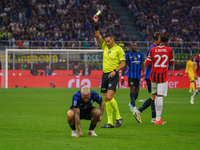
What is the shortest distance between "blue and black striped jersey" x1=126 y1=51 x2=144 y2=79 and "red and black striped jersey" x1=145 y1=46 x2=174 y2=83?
3037 millimetres

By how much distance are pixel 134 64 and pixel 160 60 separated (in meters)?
3.33

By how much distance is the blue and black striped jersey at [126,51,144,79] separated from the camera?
12.8 m

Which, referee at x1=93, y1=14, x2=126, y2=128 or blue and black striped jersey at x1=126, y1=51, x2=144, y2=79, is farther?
blue and black striped jersey at x1=126, y1=51, x2=144, y2=79

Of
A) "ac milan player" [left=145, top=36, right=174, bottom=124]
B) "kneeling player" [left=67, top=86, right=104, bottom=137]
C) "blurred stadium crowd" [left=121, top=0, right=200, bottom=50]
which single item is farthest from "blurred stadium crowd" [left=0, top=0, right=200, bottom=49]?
"kneeling player" [left=67, top=86, right=104, bottom=137]

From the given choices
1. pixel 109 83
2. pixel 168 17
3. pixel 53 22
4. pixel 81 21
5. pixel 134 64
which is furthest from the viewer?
pixel 168 17

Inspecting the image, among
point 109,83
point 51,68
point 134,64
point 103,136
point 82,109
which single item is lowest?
point 103,136

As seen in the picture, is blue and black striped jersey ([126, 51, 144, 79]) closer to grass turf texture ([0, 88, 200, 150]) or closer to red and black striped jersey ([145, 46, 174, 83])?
grass turf texture ([0, 88, 200, 150])

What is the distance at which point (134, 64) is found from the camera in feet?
42.5

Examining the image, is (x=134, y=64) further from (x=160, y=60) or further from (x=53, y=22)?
(x=53, y=22)

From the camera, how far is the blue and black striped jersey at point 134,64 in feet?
42.0

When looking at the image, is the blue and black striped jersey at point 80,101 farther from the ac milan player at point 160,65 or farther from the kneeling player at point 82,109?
the ac milan player at point 160,65

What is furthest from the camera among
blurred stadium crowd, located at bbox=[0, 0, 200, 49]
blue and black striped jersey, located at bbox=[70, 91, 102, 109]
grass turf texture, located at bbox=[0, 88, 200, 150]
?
blurred stadium crowd, located at bbox=[0, 0, 200, 49]

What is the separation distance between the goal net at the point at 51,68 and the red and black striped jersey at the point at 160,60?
2069 cm

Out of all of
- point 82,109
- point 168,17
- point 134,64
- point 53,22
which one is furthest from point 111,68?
point 168,17
